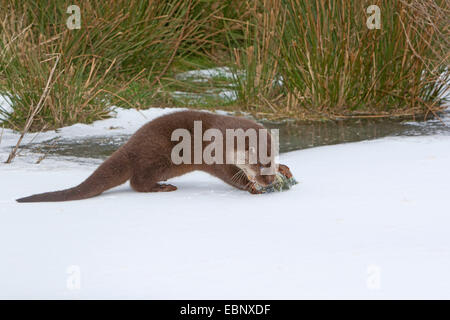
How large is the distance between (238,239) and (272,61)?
3.53m

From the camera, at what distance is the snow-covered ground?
229 centimetres

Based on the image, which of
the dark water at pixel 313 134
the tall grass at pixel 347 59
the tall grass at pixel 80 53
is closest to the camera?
the dark water at pixel 313 134

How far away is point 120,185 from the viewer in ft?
12.7

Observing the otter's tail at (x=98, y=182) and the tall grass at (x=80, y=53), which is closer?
the otter's tail at (x=98, y=182)

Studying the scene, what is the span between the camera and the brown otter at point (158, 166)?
356 centimetres

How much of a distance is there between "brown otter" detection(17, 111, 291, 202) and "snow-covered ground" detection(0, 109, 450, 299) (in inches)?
3.4

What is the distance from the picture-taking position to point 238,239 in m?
2.76

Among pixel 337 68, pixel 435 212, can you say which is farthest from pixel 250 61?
pixel 435 212

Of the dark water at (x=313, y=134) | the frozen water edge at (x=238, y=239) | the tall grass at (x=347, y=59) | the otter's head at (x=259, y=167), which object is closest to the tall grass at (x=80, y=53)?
the dark water at (x=313, y=134)

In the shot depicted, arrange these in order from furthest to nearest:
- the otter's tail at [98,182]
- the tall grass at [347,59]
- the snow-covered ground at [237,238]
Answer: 1. the tall grass at [347,59]
2. the otter's tail at [98,182]
3. the snow-covered ground at [237,238]

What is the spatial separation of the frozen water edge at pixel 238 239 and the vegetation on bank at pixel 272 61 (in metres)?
1.38

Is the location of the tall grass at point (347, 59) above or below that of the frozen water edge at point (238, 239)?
above

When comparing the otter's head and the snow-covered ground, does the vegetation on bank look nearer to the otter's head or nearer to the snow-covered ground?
the snow-covered ground

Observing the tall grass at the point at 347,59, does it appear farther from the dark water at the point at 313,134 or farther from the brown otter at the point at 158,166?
the brown otter at the point at 158,166
